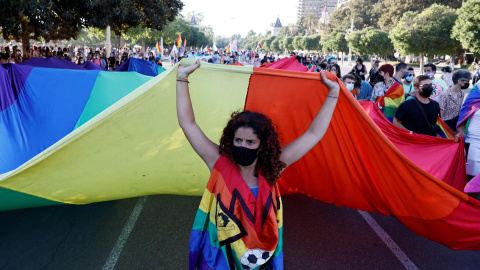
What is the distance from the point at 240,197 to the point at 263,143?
38 centimetres

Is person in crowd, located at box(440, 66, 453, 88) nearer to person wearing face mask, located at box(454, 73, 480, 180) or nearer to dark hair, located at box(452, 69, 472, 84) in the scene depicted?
dark hair, located at box(452, 69, 472, 84)

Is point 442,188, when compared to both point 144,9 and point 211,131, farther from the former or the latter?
point 144,9

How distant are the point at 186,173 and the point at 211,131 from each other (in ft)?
1.74

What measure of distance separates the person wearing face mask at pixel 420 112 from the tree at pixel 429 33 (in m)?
26.9

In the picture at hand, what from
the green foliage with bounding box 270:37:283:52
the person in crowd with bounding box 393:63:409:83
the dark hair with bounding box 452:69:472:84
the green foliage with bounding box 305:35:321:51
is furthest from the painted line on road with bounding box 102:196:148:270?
the green foliage with bounding box 270:37:283:52

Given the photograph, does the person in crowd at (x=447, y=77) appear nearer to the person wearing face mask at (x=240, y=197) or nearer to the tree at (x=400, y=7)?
the person wearing face mask at (x=240, y=197)

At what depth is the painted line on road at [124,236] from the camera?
3.54 metres

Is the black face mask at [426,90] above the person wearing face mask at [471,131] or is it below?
above

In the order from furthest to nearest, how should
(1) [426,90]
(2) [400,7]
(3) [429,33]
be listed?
1. (2) [400,7]
2. (3) [429,33]
3. (1) [426,90]

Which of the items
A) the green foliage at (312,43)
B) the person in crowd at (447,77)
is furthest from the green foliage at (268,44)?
the person in crowd at (447,77)

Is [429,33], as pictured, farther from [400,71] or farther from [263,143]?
[263,143]

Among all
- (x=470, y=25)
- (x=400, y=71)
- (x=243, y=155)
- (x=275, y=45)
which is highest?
(x=275, y=45)

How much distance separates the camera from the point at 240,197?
2.06m

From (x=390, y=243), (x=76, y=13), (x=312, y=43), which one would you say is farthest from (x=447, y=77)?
(x=312, y=43)
